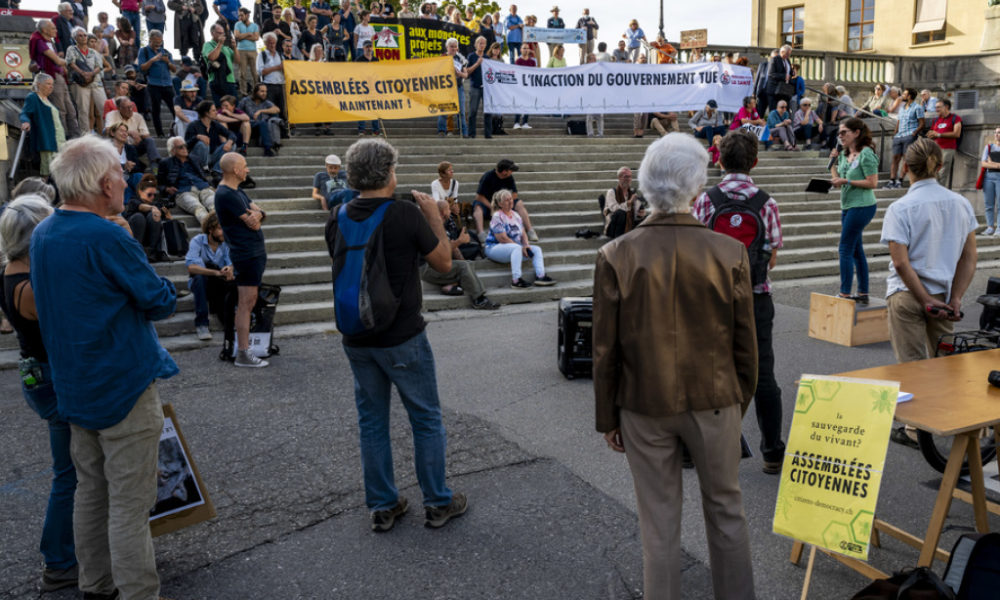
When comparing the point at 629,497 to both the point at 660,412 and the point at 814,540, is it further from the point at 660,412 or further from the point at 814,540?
the point at 660,412

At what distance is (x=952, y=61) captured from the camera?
24188 mm

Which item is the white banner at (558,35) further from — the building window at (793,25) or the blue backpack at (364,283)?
the building window at (793,25)

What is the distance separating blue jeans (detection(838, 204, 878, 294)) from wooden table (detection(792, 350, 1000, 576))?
468 centimetres

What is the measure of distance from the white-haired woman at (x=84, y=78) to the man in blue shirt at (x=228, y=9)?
512 cm

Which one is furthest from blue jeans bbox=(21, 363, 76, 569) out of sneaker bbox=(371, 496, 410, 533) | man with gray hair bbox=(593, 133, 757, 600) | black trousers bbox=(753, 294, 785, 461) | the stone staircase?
the stone staircase

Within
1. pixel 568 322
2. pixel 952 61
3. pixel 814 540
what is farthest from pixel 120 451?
pixel 952 61

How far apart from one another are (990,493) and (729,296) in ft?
8.38

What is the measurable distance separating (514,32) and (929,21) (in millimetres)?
17737

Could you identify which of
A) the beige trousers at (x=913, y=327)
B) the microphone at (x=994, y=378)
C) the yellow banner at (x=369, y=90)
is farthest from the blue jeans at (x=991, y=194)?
the microphone at (x=994, y=378)

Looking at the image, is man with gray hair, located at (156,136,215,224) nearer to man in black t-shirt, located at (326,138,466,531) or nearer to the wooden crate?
man in black t-shirt, located at (326,138,466,531)

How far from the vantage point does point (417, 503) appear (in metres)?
4.22

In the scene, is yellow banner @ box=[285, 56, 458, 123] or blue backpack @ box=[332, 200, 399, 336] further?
yellow banner @ box=[285, 56, 458, 123]

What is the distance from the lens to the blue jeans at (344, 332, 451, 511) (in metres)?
3.71

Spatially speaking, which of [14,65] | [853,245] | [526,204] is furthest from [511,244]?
[14,65]
